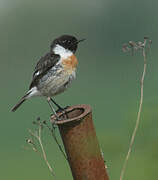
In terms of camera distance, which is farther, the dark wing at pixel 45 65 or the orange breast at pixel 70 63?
the dark wing at pixel 45 65

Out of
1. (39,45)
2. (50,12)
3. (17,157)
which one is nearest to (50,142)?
(17,157)

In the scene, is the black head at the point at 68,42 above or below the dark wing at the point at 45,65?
above

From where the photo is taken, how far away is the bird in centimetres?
600

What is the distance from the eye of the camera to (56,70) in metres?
6.05

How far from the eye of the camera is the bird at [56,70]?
6.00 meters

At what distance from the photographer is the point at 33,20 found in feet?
96.2

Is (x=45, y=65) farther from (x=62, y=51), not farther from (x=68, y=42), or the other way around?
(x=68, y=42)

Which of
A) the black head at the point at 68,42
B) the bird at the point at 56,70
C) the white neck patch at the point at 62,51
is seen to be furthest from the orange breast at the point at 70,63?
the black head at the point at 68,42

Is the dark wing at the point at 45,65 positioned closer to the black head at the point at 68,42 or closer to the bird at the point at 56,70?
the bird at the point at 56,70

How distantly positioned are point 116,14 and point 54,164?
73.2 feet

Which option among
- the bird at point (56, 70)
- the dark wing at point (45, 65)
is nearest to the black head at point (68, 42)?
the bird at point (56, 70)

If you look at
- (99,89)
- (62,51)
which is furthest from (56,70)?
(99,89)

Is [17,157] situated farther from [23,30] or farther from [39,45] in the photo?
[23,30]

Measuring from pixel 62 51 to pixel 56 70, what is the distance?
0.34 m
